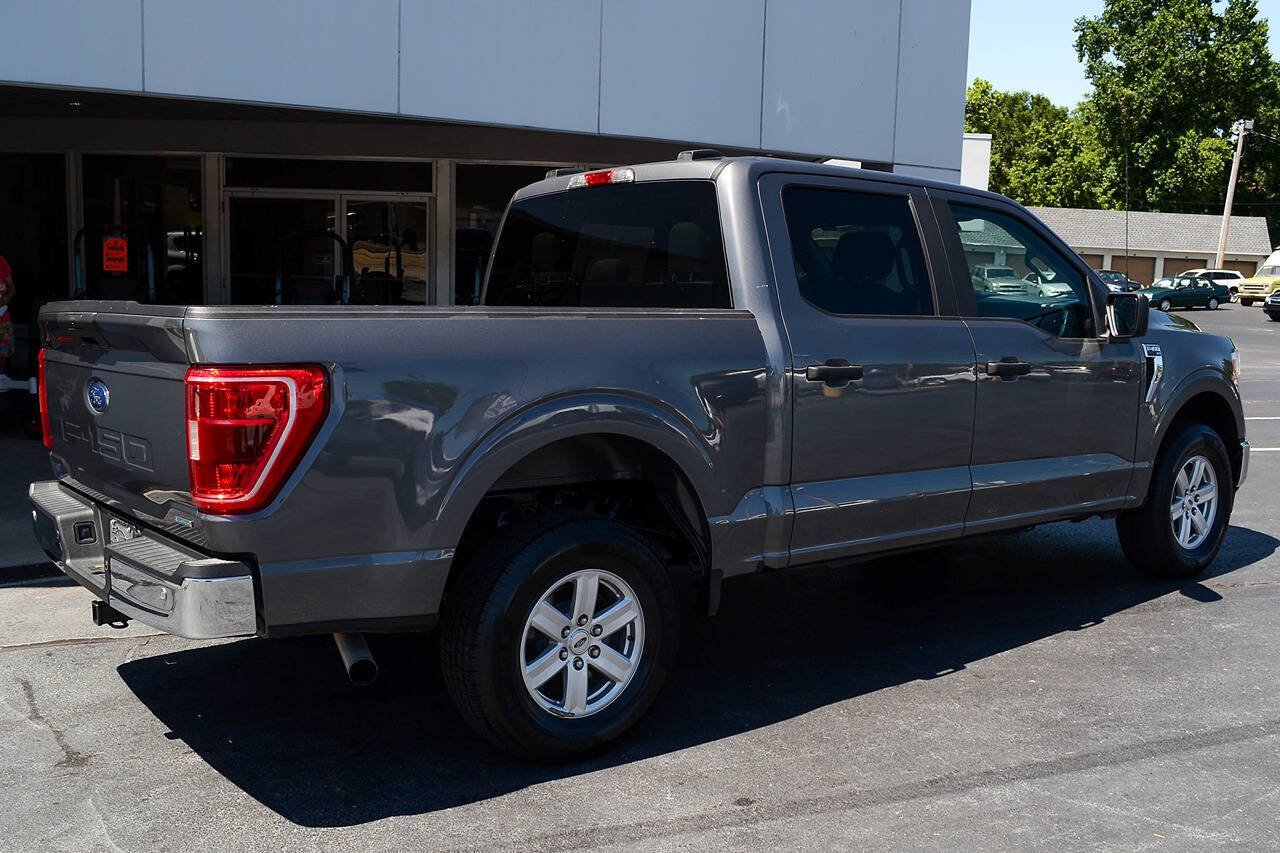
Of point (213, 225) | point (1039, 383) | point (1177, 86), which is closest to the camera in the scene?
point (1039, 383)

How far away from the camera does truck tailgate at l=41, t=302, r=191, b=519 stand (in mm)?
3488

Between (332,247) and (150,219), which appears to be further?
(332,247)

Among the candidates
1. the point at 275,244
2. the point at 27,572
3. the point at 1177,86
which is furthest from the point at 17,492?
the point at 1177,86

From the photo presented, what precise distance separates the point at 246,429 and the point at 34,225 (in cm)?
1317

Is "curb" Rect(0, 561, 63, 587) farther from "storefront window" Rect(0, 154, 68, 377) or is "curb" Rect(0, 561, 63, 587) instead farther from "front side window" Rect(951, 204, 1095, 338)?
"storefront window" Rect(0, 154, 68, 377)

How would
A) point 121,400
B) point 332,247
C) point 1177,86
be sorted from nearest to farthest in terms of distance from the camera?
point 121,400 < point 332,247 < point 1177,86

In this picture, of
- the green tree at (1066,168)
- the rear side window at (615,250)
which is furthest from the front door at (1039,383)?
the green tree at (1066,168)

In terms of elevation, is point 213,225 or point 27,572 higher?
point 213,225

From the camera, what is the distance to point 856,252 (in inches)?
194

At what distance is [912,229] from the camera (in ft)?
16.9

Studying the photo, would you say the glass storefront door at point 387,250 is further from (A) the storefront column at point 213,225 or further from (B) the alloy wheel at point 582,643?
(B) the alloy wheel at point 582,643

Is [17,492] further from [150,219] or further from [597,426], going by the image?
[150,219]

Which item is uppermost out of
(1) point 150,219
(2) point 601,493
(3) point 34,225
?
(1) point 150,219

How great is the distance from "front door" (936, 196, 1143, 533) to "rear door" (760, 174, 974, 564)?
0.49ft
